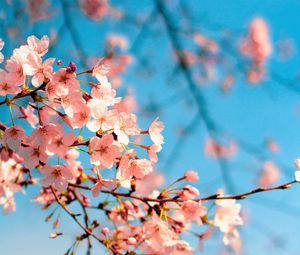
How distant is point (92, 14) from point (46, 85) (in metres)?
6.68

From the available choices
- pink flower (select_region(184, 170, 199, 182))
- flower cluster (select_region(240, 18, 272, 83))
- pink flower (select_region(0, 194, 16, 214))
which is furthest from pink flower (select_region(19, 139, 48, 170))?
flower cluster (select_region(240, 18, 272, 83))

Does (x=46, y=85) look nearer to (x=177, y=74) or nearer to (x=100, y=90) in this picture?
(x=100, y=90)

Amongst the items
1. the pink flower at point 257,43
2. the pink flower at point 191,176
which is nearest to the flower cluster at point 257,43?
the pink flower at point 257,43

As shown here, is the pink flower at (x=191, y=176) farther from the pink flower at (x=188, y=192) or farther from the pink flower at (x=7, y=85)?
the pink flower at (x=7, y=85)

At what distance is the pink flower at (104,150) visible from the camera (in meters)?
1.42

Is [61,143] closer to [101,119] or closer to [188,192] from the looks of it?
[101,119]

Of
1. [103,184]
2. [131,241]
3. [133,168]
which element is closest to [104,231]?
[131,241]

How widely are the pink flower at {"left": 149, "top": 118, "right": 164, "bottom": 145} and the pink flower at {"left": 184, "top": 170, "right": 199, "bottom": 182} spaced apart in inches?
14.2

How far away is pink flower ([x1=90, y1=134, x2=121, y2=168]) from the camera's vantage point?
1.42m

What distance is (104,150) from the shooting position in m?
1.44

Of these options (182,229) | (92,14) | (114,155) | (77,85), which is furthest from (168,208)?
(92,14)

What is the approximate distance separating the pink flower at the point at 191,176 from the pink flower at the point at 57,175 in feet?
1.97

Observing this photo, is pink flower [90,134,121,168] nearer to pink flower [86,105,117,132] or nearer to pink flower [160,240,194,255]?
pink flower [86,105,117,132]

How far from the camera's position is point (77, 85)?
53.4 inches
